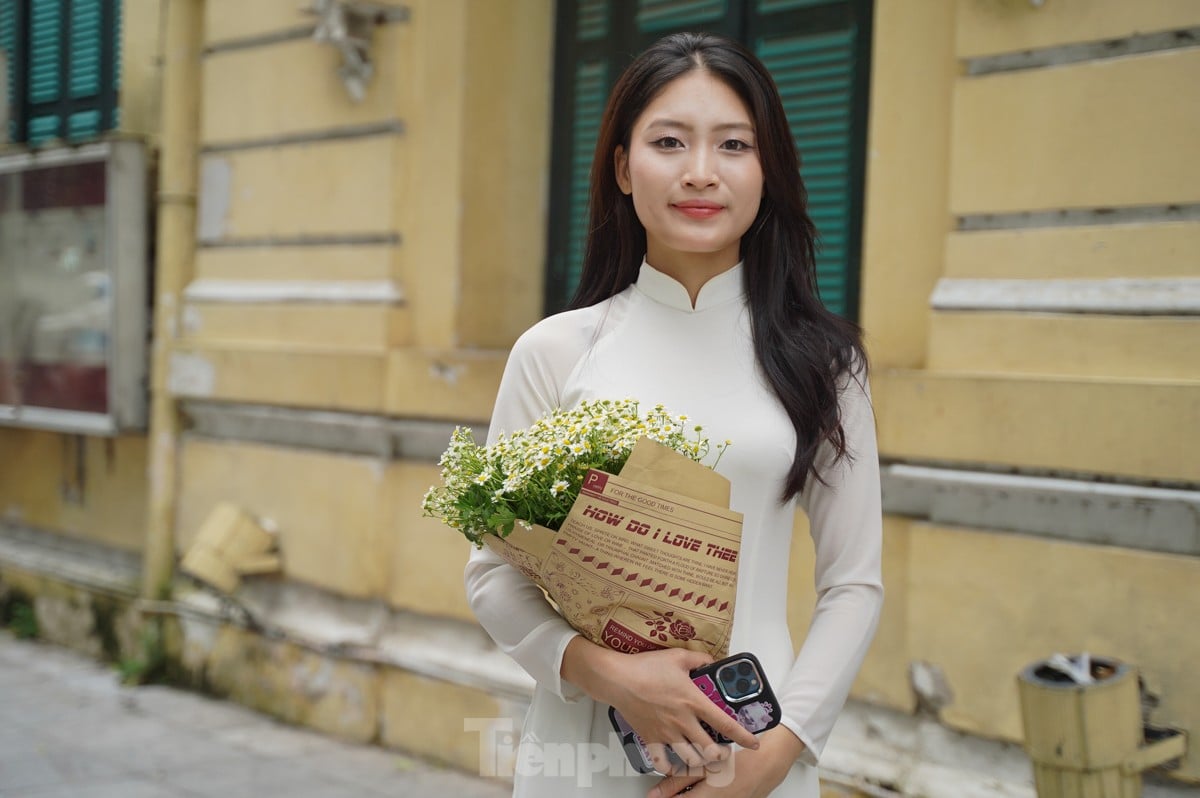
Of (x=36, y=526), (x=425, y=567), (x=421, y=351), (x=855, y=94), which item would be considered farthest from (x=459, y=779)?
(x=36, y=526)

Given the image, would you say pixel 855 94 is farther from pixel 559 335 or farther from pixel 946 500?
pixel 559 335

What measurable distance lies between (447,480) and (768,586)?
546 mm

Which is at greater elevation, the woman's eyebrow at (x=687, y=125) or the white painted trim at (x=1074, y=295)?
the woman's eyebrow at (x=687, y=125)

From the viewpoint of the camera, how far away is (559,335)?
208cm

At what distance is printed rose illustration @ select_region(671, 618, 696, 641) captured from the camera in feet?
5.72

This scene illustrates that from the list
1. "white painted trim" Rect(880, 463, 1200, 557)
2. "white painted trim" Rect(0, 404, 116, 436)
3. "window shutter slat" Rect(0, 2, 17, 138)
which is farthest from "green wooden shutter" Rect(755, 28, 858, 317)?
"window shutter slat" Rect(0, 2, 17, 138)

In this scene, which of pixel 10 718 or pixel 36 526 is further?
pixel 36 526

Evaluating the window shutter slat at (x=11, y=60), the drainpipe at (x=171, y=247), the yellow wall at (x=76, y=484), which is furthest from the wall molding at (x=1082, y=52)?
the window shutter slat at (x=11, y=60)

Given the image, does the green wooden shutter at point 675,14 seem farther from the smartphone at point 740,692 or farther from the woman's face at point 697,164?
the smartphone at point 740,692

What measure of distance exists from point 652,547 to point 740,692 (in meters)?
0.26

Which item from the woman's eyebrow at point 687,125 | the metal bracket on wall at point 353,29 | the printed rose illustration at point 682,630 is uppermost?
the metal bracket on wall at point 353,29

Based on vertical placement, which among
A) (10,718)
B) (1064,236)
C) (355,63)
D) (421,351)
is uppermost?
(355,63)

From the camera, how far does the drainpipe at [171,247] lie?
6.49 meters

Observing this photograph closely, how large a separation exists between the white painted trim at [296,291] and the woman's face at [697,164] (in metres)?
3.62
